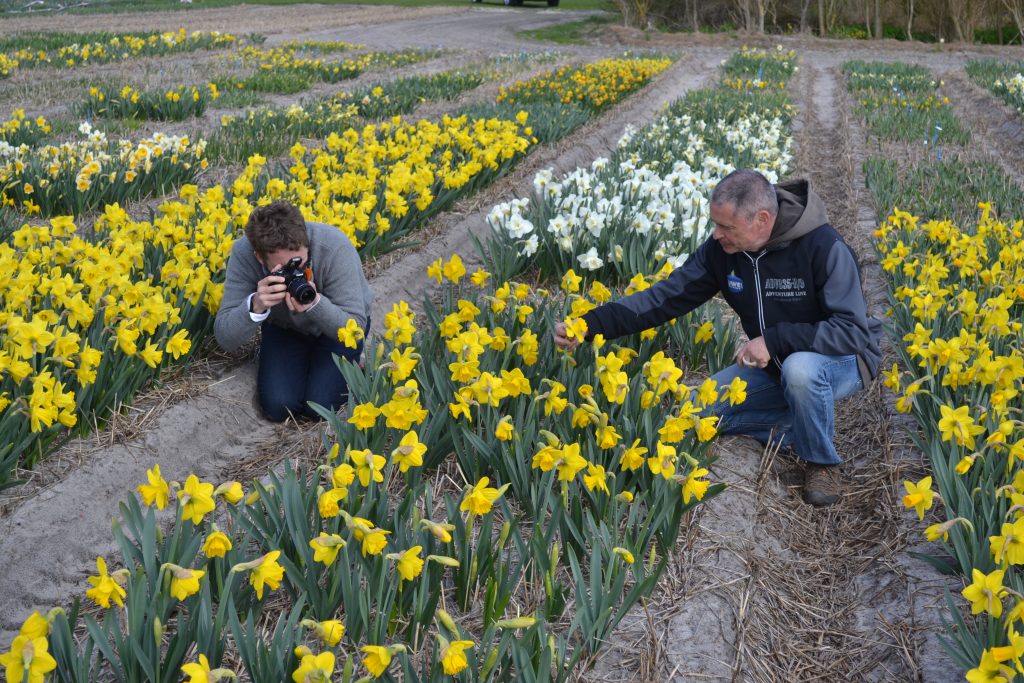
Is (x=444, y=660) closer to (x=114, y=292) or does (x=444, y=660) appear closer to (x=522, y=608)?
(x=522, y=608)

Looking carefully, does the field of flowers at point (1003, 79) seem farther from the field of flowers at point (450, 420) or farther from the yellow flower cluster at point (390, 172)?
the yellow flower cluster at point (390, 172)

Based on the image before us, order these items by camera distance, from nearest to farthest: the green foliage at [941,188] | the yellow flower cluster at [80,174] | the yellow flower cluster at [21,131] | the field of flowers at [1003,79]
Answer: the yellow flower cluster at [80,174] < the green foliage at [941,188] < the yellow flower cluster at [21,131] < the field of flowers at [1003,79]

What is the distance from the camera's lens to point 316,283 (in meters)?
3.86

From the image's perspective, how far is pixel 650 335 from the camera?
3.76m

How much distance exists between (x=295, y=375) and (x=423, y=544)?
178cm

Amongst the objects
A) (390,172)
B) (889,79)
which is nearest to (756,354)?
(390,172)

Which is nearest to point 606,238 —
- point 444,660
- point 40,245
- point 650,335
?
point 650,335

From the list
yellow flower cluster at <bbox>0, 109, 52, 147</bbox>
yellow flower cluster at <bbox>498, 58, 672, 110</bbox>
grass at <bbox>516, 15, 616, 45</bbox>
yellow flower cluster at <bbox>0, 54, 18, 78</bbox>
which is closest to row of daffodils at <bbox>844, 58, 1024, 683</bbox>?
yellow flower cluster at <bbox>498, 58, 672, 110</bbox>

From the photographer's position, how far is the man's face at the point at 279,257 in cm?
355

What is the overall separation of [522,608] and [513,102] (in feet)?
28.9

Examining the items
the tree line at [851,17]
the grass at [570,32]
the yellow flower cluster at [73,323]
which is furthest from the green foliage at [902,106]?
the tree line at [851,17]

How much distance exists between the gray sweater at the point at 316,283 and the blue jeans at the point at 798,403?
5.12 ft

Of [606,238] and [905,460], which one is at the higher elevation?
[606,238]

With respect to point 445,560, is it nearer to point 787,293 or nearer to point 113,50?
point 787,293
